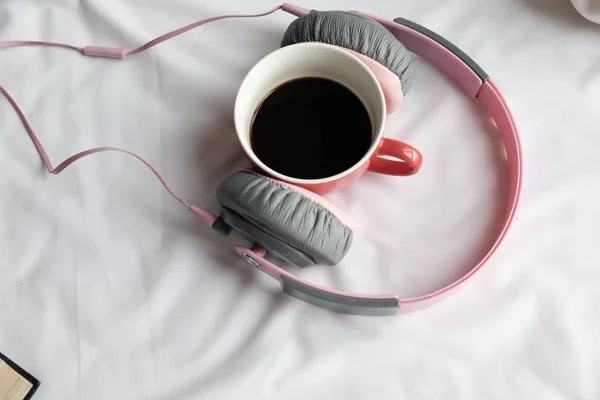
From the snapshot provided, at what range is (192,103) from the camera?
65 centimetres

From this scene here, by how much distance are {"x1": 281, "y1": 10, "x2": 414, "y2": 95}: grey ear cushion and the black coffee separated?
4cm

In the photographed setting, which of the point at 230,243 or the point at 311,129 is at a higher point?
the point at 311,129

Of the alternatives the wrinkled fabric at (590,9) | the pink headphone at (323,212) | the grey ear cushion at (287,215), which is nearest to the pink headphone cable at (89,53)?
the pink headphone at (323,212)

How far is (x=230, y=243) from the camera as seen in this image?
1.97 feet

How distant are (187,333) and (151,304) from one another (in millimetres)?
45

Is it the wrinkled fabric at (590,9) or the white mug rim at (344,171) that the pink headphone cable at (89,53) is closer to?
the white mug rim at (344,171)

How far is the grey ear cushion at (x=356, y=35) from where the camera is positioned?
0.56 metres

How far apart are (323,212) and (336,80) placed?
15 cm

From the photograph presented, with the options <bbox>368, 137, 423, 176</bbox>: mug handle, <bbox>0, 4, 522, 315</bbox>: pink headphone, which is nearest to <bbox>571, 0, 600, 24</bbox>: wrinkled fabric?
<bbox>0, 4, 522, 315</bbox>: pink headphone

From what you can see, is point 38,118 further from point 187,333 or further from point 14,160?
point 187,333

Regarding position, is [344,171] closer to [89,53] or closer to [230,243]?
[230,243]

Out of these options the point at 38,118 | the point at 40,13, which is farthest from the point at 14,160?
the point at 40,13

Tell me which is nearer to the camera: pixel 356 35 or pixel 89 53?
pixel 356 35

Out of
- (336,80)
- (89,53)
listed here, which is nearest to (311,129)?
(336,80)
